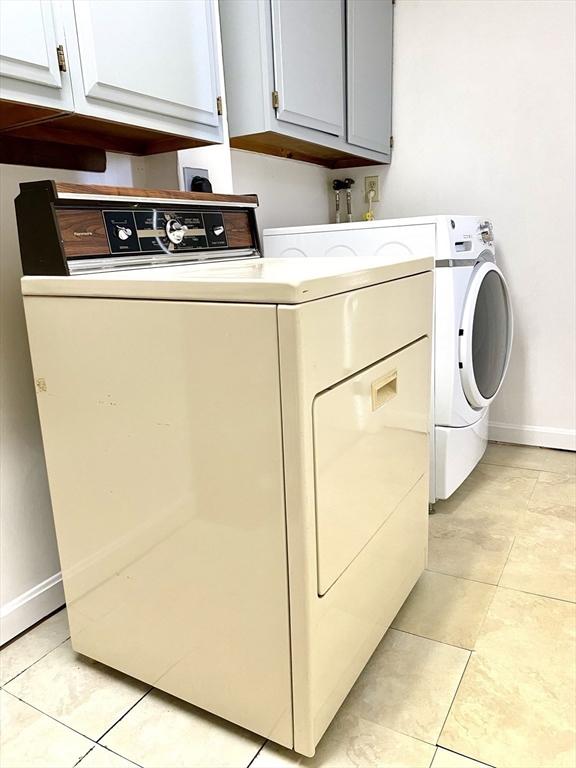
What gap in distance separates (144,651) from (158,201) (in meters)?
1.05

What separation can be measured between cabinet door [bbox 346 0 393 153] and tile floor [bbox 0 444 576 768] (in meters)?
1.81

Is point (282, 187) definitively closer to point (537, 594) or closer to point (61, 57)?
point (61, 57)

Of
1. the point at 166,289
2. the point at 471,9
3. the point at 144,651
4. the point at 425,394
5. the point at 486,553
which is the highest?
the point at 471,9

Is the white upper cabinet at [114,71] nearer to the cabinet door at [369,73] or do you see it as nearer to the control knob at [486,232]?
the cabinet door at [369,73]

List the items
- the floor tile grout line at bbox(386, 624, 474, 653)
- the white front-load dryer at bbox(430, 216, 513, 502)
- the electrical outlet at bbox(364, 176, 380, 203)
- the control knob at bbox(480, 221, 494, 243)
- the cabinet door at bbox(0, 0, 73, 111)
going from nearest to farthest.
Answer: the cabinet door at bbox(0, 0, 73, 111)
the floor tile grout line at bbox(386, 624, 474, 653)
the white front-load dryer at bbox(430, 216, 513, 502)
the control knob at bbox(480, 221, 494, 243)
the electrical outlet at bbox(364, 176, 380, 203)

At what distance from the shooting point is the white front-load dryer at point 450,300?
1942mm

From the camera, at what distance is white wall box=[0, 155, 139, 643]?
1.48 meters

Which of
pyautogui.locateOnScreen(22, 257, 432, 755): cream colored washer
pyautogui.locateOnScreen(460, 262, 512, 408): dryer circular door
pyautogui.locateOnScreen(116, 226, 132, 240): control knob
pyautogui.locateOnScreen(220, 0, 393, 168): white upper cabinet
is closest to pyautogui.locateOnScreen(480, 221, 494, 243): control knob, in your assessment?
pyautogui.locateOnScreen(460, 262, 512, 408): dryer circular door

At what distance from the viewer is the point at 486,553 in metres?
1.88

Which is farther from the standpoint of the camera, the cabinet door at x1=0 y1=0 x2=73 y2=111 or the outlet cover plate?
the outlet cover plate

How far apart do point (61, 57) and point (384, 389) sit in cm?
100

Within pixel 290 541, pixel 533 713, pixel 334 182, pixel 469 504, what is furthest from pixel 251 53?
pixel 533 713

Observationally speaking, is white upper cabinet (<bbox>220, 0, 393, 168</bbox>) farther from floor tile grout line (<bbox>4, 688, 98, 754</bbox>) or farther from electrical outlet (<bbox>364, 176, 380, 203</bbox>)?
floor tile grout line (<bbox>4, 688, 98, 754</bbox>)

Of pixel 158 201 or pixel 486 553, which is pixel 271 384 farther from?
pixel 486 553
